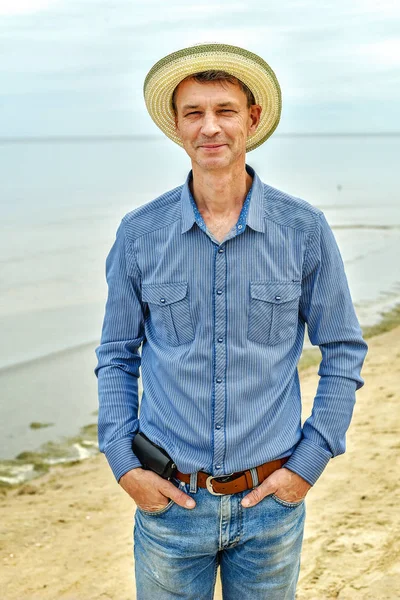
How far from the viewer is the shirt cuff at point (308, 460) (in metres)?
2.41

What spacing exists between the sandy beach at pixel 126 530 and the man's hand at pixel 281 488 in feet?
5.49

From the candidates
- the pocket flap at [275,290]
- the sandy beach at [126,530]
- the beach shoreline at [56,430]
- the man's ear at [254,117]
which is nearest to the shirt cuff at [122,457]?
the pocket flap at [275,290]

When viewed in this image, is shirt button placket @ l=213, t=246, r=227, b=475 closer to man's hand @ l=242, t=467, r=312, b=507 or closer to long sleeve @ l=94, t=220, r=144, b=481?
man's hand @ l=242, t=467, r=312, b=507

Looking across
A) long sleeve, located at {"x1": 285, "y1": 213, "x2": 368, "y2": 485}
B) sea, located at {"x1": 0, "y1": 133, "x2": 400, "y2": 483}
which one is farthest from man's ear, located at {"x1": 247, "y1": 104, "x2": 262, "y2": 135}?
sea, located at {"x1": 0, "y1": 133, "x2": 400, "y2": 483}

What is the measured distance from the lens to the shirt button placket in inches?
92.1

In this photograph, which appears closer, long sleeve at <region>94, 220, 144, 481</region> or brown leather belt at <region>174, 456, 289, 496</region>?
brown leather belt at <region>174, 456, 289, 496</region>

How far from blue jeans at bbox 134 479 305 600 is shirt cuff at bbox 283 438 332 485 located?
4.0 inches

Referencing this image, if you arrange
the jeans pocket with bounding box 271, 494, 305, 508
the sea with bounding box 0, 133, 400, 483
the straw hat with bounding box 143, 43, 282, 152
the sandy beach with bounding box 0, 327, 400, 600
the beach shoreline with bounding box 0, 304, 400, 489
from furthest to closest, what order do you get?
the sea with bounding box 0, 133, 400, 483 < the beach shoreline with bounding box 0, 304, 400, 489 < the sandy beach with bounding box 0, 327, 400, 600 < the jeans pocket with bounding box 271, 494, 305, 508 < the straw hat with bounding box 143, 43, 282, 152

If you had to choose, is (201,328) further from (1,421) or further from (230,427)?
(1,421)

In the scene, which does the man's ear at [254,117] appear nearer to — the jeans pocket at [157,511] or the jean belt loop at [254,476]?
the jean belt loop at [254,476]

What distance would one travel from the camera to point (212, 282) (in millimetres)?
2365

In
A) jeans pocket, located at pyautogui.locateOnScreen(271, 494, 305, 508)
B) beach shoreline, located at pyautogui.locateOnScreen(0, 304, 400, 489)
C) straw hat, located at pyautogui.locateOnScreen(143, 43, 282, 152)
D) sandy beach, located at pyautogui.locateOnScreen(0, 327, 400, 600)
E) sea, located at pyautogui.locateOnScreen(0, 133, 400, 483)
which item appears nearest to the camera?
straw hat, located at pyautogui.locateOnScreen(143, 43, 282, 152)

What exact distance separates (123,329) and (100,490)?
3405mm

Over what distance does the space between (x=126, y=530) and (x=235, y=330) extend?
2970mm
